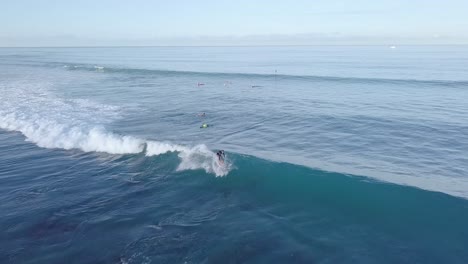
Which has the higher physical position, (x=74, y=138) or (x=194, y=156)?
(x=74, y=138)

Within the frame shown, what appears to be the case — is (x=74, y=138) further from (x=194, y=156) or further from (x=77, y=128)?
(x=194, y=156)

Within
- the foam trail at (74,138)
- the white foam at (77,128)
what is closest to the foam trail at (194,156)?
the white foam at (77,128)

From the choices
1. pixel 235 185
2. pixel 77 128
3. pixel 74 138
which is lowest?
pixel 235 185

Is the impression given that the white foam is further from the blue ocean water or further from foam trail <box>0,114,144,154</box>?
the blue ocean water

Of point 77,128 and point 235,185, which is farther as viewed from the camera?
point 77,128

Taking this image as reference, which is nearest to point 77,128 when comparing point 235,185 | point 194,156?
point 194,156

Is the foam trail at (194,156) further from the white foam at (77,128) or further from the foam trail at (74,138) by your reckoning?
the foam trail at (74,138)

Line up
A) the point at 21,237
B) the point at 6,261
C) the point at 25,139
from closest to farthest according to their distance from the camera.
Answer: the point at 6,261 → the point at 21,237 → the point at 25,139

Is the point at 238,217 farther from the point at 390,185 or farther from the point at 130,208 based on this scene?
the point at 390,185

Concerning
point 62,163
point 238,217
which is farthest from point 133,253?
point 62,163
